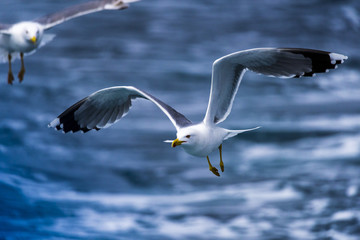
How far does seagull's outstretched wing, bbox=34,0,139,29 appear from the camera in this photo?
187 inches

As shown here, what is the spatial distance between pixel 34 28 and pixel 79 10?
0.36 meters

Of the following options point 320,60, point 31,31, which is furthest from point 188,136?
point 31,31

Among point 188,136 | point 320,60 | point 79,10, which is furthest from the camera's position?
point 79,10

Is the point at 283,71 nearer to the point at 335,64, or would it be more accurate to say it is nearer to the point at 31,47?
the point at 335,64

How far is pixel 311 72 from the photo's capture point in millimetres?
3574

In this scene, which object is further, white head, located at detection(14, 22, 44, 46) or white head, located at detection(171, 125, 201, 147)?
white head, located at detection(14, 22, 44, 46)

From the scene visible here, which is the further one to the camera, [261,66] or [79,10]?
[79,10]

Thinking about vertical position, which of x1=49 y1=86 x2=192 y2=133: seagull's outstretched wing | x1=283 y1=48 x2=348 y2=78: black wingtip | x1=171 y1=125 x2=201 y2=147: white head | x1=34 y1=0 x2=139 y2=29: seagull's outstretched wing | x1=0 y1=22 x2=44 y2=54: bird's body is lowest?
x1=171 y1=125 x2=201 y2=147: white head

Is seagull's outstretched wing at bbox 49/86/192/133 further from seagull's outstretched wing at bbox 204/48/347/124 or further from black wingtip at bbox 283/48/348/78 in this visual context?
black wingtip at bbox 283/48/348/78

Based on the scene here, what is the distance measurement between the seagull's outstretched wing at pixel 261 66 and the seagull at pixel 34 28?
47.8 inches

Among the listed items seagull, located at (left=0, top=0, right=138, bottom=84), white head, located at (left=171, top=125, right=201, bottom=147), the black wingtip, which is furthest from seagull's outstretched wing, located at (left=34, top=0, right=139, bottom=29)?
the black wingtip

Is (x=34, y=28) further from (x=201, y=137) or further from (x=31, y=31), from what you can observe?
(x=201, y=137)

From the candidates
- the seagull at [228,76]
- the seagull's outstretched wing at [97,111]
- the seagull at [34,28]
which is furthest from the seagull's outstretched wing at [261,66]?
the seagull at [34,28]

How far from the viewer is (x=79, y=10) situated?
15.9ft
